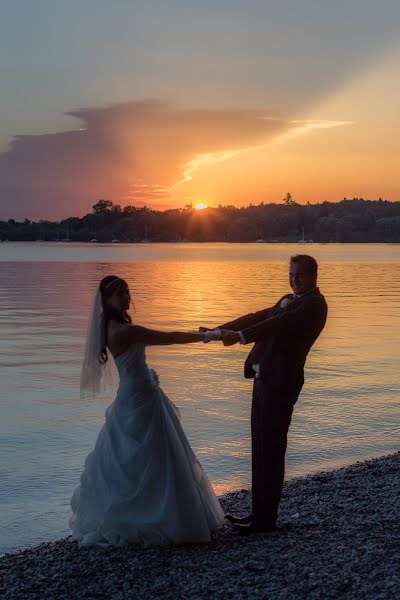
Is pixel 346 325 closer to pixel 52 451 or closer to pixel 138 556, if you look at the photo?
pixel 52 451

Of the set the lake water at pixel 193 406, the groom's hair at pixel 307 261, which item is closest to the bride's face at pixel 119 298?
the groom's hair at pixel 307 261

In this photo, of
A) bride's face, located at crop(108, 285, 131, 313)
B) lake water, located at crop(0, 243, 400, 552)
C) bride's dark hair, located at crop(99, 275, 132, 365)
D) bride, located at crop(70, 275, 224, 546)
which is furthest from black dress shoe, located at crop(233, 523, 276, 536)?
lake water, located at crop(0, 243, 400, 552)

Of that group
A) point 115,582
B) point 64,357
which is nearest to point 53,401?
point 64,357

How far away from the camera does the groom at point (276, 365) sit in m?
5.79

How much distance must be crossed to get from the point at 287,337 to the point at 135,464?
1.44 metres

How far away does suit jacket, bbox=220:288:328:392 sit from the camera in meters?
5.73

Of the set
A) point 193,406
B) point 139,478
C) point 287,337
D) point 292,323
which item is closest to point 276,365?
point 287,337

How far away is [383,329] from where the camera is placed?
24000 millimetres

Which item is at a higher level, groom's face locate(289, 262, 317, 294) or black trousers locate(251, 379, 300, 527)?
groom's face locate(289, 262, 317, 294)

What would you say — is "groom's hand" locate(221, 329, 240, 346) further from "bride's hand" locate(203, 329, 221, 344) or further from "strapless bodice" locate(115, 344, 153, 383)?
"strapless bodice" locate(115, 344, 153, 383)

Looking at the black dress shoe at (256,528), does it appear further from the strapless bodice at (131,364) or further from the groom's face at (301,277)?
the groom's face at (301,277)

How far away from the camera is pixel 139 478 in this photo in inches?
230

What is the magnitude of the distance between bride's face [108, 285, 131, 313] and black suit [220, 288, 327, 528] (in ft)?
2.93

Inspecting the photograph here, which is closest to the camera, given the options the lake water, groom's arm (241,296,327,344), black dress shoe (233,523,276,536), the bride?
groom's arm (241,296,327,344)
